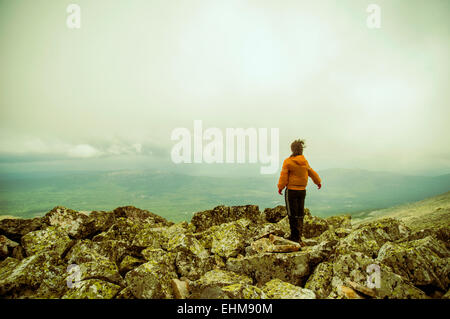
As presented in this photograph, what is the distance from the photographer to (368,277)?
6402 millimetres

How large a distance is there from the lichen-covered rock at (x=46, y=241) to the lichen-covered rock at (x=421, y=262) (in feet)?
39.7

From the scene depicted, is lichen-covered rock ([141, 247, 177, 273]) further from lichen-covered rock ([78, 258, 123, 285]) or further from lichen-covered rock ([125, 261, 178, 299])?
lichen-covered rock ([78, 258, 123, 285])

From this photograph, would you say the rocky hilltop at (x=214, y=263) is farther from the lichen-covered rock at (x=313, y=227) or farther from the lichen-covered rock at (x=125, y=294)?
the lichen-covered rock at (x=313, y=227)

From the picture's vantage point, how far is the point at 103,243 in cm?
881

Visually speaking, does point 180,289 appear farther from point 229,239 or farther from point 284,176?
point 284,176

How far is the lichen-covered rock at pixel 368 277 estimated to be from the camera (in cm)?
606

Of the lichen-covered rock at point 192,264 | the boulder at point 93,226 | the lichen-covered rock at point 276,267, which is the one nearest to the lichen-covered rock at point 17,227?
the boulder at point 93,226

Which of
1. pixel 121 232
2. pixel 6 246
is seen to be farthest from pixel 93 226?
pixel 6 246

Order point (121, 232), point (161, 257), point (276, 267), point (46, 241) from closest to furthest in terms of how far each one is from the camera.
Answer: point (276, 267), point (161, 257), point (46, 241), point (121, 232)

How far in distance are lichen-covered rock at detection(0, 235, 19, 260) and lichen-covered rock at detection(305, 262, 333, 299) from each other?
11762mm

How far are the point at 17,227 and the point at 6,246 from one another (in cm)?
154

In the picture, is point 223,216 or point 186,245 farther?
point 223,216
